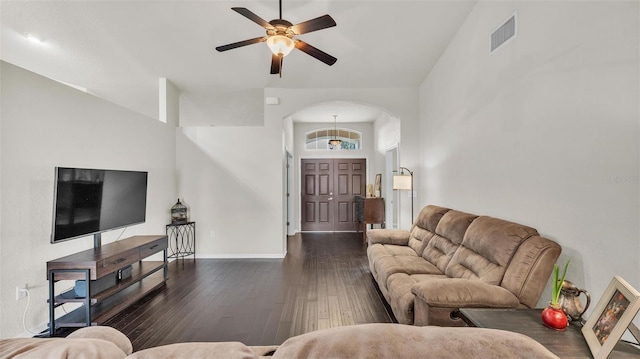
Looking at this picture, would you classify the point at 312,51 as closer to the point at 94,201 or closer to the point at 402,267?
the point at 402,267

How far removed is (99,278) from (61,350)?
260 centimetres

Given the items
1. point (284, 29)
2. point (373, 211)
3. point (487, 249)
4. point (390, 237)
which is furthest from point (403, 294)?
point (373, 211)

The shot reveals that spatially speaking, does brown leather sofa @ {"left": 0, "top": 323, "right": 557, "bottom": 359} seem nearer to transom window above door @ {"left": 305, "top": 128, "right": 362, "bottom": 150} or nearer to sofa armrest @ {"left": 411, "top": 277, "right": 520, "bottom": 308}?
sofa armrest @ {"left": 411, "top": 277, "right": 520, "bottom": 308}

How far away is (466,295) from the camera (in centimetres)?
175

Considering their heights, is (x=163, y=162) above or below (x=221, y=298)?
above

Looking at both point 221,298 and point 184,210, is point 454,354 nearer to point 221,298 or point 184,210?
point 221,298

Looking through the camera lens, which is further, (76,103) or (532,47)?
(76,103)

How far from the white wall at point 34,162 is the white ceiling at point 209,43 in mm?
950

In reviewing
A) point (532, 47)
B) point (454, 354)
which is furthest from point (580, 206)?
point (454, 354)

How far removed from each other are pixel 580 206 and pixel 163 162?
5.13m

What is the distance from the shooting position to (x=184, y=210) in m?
4.77

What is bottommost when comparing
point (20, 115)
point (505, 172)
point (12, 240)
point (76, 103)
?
point (12, 240)

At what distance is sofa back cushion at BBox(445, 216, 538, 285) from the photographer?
195 cm

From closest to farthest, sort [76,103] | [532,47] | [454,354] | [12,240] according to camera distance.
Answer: [454,354] < [532,47] < [12,240] < [76,103]
